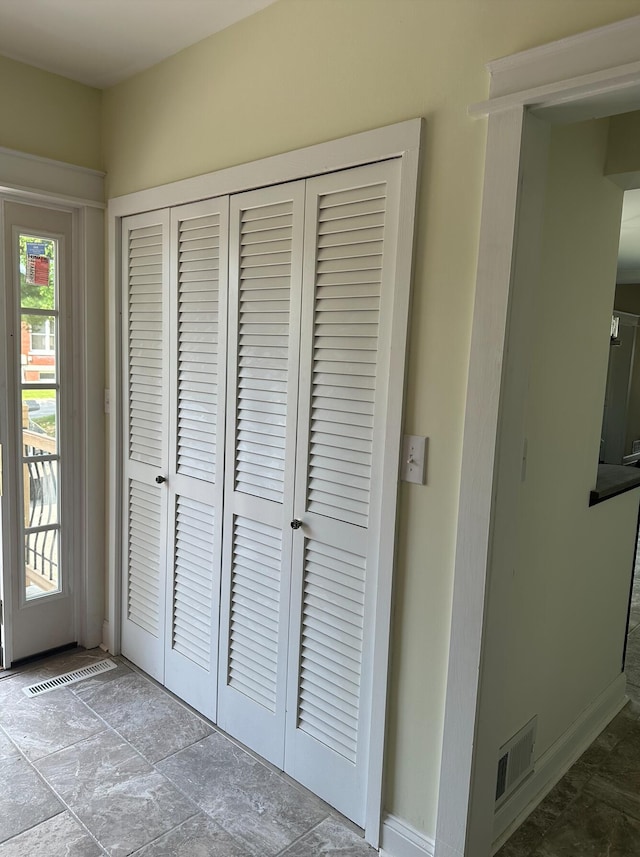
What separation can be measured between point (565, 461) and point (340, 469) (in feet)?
2.52

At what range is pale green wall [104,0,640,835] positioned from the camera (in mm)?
1477

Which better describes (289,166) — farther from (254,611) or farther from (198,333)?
(254,611)

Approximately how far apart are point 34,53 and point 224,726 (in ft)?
8.86

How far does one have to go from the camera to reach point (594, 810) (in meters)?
1.98

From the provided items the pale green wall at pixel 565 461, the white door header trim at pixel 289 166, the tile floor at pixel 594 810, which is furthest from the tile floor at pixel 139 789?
the white door header trim at pixel 289 166

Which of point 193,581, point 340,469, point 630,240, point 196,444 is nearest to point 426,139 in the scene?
point 340,469

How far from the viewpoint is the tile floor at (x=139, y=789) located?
1.77 metres

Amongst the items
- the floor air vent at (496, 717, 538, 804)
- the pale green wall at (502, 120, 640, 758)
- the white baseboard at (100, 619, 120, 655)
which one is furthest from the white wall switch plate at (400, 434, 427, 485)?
the white baseboard at (100, 619, 120, 655)

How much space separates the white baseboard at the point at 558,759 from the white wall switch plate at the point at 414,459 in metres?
1.07

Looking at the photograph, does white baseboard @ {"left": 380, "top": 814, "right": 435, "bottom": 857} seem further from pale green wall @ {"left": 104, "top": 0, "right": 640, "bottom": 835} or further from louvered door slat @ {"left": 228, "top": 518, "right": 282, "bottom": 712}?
louvered door slat @ {"left": 228, "top": 518, "right": 282, "bottom": 712}

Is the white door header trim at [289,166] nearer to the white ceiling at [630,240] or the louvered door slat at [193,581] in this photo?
the louvered door slat at [193,581]

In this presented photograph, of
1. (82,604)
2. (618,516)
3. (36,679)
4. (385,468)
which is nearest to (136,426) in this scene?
(82,604)

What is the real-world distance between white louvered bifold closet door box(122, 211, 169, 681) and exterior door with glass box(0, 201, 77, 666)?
11.4 inches

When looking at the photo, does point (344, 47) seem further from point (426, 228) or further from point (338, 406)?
point (338, 406)
